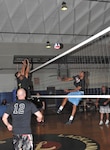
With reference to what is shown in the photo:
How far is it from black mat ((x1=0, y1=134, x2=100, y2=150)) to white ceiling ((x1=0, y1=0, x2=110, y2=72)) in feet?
35.5

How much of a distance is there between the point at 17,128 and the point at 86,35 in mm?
16727

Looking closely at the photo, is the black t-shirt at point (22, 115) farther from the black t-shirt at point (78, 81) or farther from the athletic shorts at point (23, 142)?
the black t-shirt at point (78, 81)

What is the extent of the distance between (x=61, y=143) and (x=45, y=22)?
513 inches

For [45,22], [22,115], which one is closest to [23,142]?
[22,115]

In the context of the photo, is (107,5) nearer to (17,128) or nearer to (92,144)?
(92,144)

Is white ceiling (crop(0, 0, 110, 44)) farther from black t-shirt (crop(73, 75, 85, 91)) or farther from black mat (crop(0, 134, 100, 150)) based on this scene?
black t-shirt (crop(73, 75, 85, 91))

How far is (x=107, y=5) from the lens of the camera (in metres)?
18.5

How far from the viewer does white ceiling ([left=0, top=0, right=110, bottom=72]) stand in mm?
17500

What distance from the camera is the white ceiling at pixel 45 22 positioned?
57.4 ft

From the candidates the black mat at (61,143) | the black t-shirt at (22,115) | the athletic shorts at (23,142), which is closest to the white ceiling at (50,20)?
the black mat at (61,143)

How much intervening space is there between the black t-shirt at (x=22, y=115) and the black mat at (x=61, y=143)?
243cm

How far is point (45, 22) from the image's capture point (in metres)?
19.0

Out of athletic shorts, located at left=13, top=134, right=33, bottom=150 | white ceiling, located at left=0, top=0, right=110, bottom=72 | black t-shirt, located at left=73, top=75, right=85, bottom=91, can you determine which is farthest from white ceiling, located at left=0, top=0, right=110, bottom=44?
athletic shorts, located at left=13, top=134, right=33, bottom=150

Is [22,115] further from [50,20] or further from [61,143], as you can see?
[50,20]
